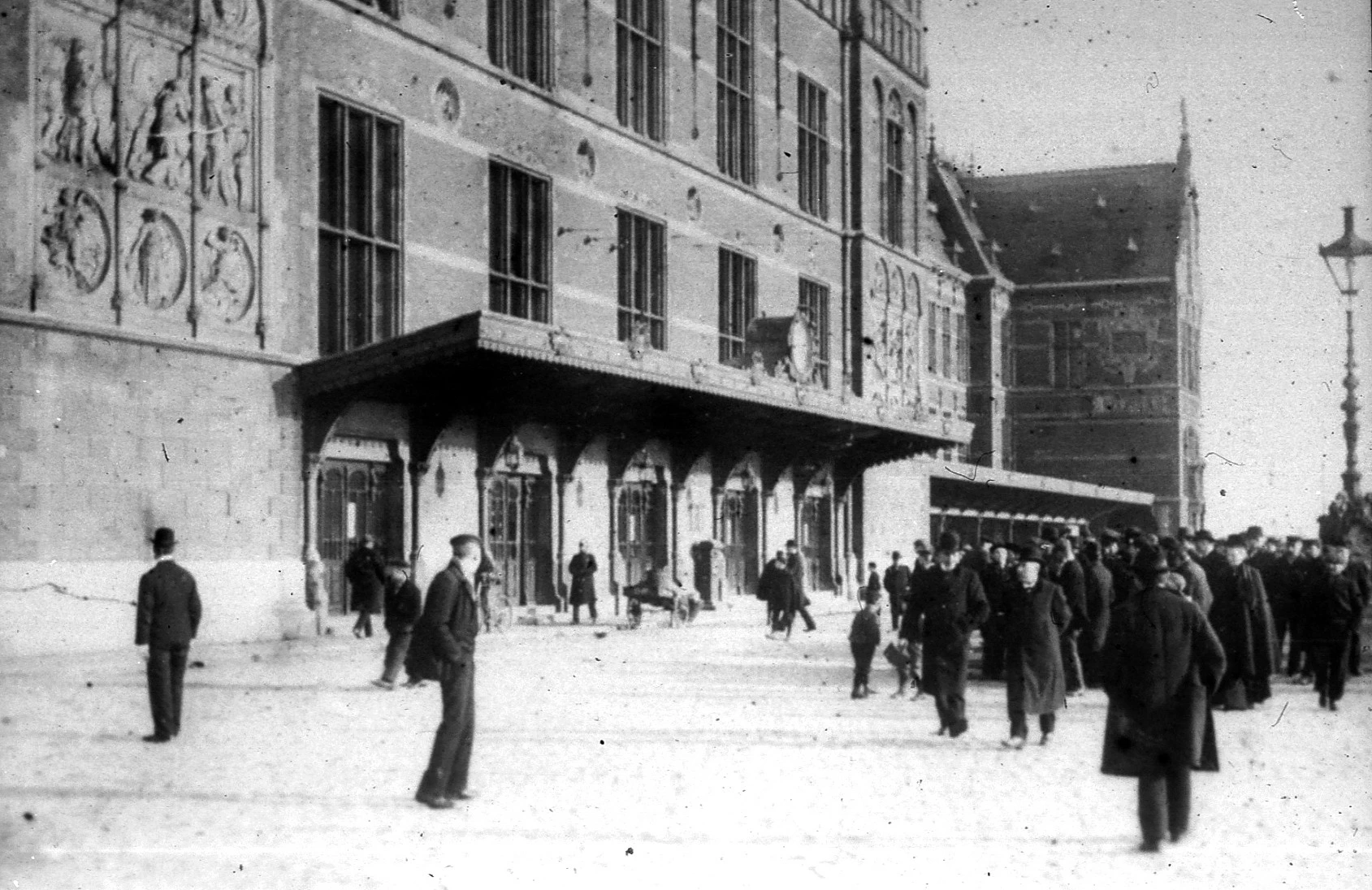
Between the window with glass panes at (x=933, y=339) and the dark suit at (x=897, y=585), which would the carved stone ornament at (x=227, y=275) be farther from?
the window with glass panes at (x=933, y=339)

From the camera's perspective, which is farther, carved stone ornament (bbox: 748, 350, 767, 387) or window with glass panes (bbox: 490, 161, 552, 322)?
carved stone ornament (bbox: 748, 350, 767, 387)

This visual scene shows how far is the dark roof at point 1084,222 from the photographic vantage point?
162ft

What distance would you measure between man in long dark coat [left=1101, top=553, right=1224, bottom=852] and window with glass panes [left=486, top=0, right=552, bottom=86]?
16290 mm

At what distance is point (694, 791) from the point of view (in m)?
8.90

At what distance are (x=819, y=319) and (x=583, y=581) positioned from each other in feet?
38.1

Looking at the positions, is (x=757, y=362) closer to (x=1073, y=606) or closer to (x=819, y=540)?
(x=819, y=540)

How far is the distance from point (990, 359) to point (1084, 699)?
35.2 m

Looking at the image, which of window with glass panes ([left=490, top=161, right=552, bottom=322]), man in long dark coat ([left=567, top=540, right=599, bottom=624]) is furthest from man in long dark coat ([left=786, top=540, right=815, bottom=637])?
window with glass panes ([left=490, top=161, right=552, bottom=322])

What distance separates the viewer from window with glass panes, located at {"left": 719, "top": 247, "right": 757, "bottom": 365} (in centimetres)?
2823

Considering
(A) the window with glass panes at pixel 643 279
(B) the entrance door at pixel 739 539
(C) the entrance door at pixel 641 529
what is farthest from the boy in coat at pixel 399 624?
(B) the entrance door at pixel 739 539

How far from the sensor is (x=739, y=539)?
28.5 meters

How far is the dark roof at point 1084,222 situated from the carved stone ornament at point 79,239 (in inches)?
1550

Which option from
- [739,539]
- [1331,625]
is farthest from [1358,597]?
[739,539]

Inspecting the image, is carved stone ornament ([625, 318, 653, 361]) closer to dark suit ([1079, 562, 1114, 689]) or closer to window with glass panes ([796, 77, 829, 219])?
window with glass panes ([796, 77, 829, 219])
